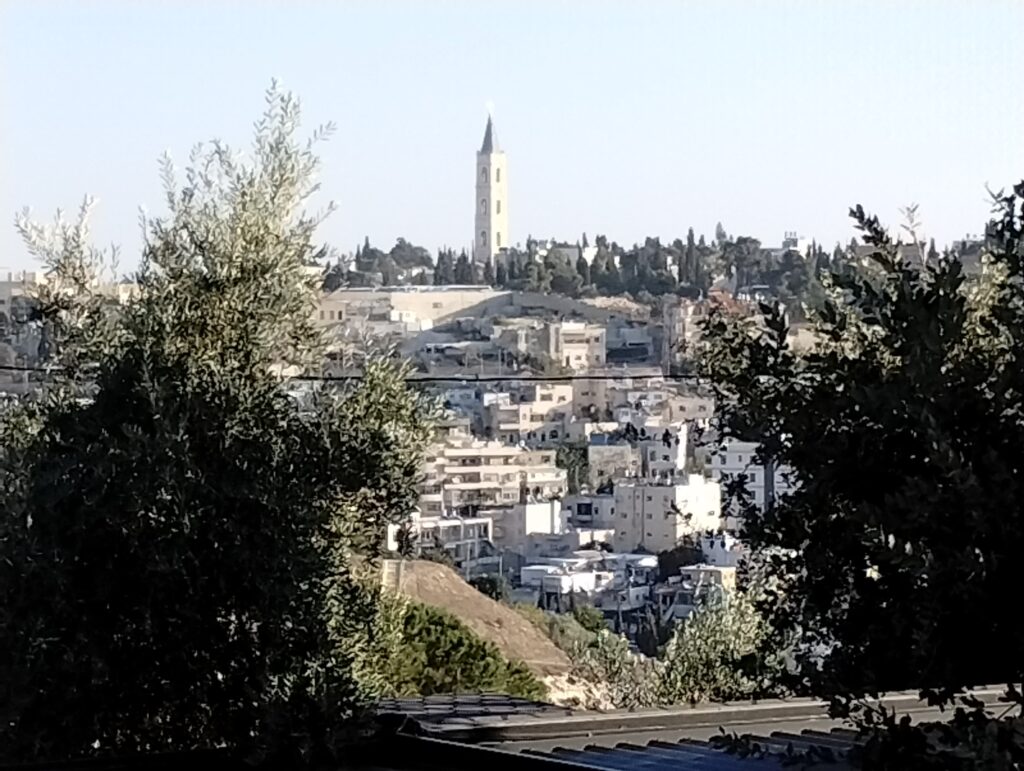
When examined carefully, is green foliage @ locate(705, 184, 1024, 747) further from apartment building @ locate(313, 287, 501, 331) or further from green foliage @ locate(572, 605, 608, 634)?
green foliage @ locate(572, 605, 608, 634)

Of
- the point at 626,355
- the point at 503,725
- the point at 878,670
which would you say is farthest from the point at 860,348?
the point at 626,355

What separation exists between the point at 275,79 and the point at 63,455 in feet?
3.78

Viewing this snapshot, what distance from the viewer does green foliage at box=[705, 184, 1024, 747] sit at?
1987mm

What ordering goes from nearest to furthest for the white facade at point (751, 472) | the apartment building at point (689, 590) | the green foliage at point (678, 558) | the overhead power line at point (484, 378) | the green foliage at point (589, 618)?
the white facade at point (751, 472)
the overhead power line at point (484, 378)
the green foliage at point (678, 558)
the apartment building at point (689, 590)
the green foliage at point (589, 618)

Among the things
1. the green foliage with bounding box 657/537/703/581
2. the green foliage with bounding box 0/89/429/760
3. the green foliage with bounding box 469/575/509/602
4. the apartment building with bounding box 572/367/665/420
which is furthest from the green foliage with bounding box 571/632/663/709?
the green foliage with bounding box 0/89/429/760

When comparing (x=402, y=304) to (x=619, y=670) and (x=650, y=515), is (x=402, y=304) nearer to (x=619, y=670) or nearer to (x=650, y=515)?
(x=650, y=515)

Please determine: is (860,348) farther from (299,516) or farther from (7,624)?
(7,624)

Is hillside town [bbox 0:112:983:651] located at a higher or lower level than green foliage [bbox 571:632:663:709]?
higher

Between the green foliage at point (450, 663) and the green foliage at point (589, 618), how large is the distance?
38 cm

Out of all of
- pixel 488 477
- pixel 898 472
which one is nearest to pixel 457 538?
pixel 488 477

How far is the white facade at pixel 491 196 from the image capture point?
6254mm

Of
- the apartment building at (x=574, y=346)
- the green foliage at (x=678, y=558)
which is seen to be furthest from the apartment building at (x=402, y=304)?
the green foliage at (x=678, y=558)

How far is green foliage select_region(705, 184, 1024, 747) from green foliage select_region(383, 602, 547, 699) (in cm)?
353

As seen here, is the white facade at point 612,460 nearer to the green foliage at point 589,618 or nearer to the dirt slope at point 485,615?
the dirt slope at point 485,615
